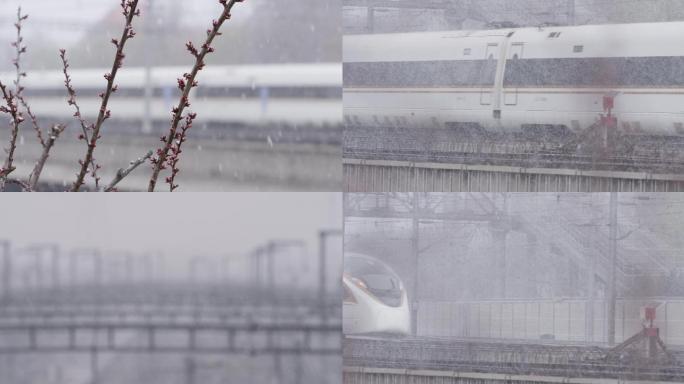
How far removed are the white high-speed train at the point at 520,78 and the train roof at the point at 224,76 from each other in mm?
212

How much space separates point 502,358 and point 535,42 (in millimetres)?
893

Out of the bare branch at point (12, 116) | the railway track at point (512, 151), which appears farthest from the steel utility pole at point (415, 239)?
the bare branch at point (12, 116)

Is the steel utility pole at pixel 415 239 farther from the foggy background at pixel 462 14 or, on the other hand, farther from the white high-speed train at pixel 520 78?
the foggy background at pixel 462 14

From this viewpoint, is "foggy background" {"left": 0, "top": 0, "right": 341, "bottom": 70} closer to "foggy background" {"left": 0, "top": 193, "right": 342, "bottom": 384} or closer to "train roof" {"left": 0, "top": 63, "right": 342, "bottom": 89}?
"train roof" {"left": 0, "top": 63, "right": 342, "bottom": 89}

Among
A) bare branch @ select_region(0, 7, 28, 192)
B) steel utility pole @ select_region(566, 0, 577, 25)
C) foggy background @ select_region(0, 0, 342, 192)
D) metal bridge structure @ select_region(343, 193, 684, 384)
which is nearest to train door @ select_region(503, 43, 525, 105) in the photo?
steel utility pole @ select_region(566, 0, 577, 25)

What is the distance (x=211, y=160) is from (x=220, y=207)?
0.22m

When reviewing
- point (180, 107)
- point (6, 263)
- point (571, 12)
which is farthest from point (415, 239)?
point (6, 263)

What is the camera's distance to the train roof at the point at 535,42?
206 centimetres

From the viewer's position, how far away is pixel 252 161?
2.35 metres

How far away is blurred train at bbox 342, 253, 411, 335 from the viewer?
2.16 meters

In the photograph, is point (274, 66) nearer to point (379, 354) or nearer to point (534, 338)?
point (379, 354)

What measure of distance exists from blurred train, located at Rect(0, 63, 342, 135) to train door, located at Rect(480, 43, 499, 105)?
0.45 m

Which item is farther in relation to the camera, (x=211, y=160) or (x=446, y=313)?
(x=211, y=160)

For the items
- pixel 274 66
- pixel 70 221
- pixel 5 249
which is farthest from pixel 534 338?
pixel 5 249
